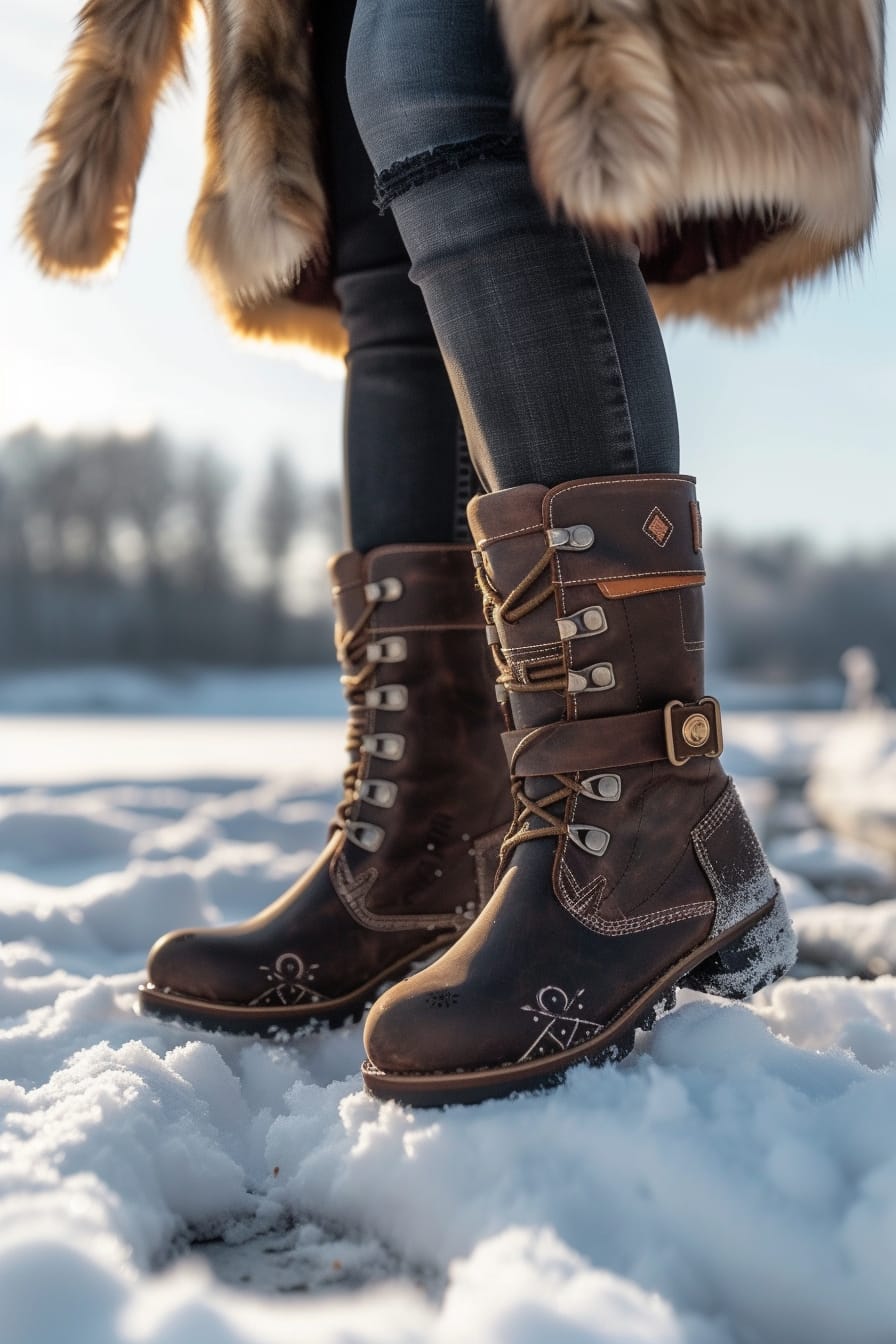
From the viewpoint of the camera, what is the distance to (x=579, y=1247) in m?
0.61

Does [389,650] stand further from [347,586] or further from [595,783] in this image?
[595,783]

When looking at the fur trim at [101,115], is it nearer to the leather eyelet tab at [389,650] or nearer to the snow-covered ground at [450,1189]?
the leather eyelet tab at [389,650]

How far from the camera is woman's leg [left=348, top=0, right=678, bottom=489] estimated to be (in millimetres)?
881

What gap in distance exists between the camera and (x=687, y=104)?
2.63ft

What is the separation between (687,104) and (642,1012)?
723 mm

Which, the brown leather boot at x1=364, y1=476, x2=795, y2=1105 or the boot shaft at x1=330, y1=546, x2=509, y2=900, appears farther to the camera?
the boot shaft at x1=330, y1=546, x2=509, y2=900

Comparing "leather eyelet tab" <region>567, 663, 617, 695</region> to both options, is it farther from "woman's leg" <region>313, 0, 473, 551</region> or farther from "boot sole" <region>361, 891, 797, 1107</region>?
"woman's leg" <region>313, 0, 473, 551</region>

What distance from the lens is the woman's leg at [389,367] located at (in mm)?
1202

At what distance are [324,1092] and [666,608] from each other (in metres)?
0.50

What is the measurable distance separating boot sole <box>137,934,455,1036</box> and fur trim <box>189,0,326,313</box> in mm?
754

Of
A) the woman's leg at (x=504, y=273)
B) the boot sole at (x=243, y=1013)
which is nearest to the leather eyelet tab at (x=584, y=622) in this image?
the woman's leg at (x=504, y=273)

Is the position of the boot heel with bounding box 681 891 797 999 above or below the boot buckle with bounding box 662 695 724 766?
below

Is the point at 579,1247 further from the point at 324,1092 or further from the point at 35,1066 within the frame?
the point at 35,1066

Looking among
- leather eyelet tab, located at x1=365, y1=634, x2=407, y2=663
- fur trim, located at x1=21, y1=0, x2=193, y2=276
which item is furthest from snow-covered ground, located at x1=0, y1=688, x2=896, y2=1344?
fur trim, located at x1=21, y1=0, x2=193, y2=276
